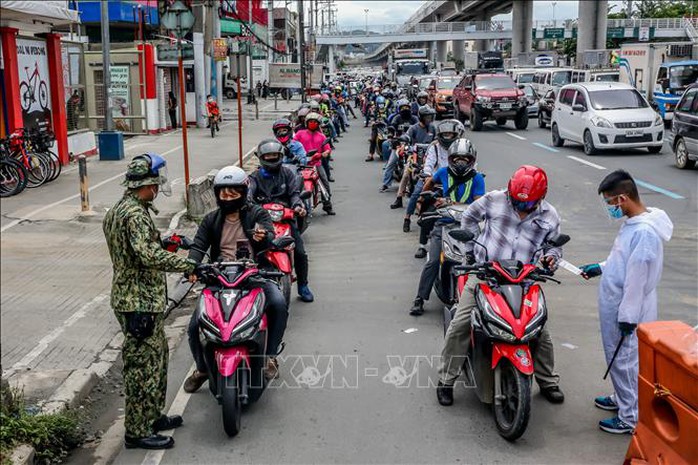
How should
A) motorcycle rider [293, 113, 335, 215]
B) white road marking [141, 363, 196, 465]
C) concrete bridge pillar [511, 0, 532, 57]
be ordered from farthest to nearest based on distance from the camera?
concrete bridge pillar [511, 0, 532, 57], motorcycle rider [293, 113, 335, 215], white road marking [141, 363, 196, 465]

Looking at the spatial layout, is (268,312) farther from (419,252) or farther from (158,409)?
(419,252)

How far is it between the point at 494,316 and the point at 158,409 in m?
2.27

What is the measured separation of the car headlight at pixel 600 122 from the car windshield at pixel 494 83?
31.4 feet

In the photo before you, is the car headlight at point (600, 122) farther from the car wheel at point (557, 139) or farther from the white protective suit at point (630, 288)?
the white protective suit at point (630, 288)

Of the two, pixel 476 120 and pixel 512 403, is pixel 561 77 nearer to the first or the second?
pixel 476 120

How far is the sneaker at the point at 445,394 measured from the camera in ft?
19.6

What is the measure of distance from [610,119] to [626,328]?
55.2 ft

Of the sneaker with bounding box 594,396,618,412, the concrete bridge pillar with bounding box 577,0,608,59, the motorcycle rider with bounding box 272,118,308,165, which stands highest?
the concrete bridge pillar with bounding box 577,0,608,59

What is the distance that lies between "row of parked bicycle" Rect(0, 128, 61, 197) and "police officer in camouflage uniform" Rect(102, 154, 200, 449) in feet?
34.2

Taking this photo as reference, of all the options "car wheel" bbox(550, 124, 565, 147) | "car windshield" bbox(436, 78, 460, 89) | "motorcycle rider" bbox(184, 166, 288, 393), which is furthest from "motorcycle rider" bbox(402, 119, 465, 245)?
"car windshield" bbox(436, 78, 460, 89)

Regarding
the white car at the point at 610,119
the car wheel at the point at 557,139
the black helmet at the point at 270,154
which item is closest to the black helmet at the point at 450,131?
the black helmet at the point at 270,154

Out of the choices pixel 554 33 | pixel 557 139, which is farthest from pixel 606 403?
pixel 554 33

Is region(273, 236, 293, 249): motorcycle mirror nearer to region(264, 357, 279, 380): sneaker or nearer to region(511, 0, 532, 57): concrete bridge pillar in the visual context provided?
region(264, 357, 279, 380): sneaker

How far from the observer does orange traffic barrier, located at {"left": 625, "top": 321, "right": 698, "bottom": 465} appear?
4.06 meters
